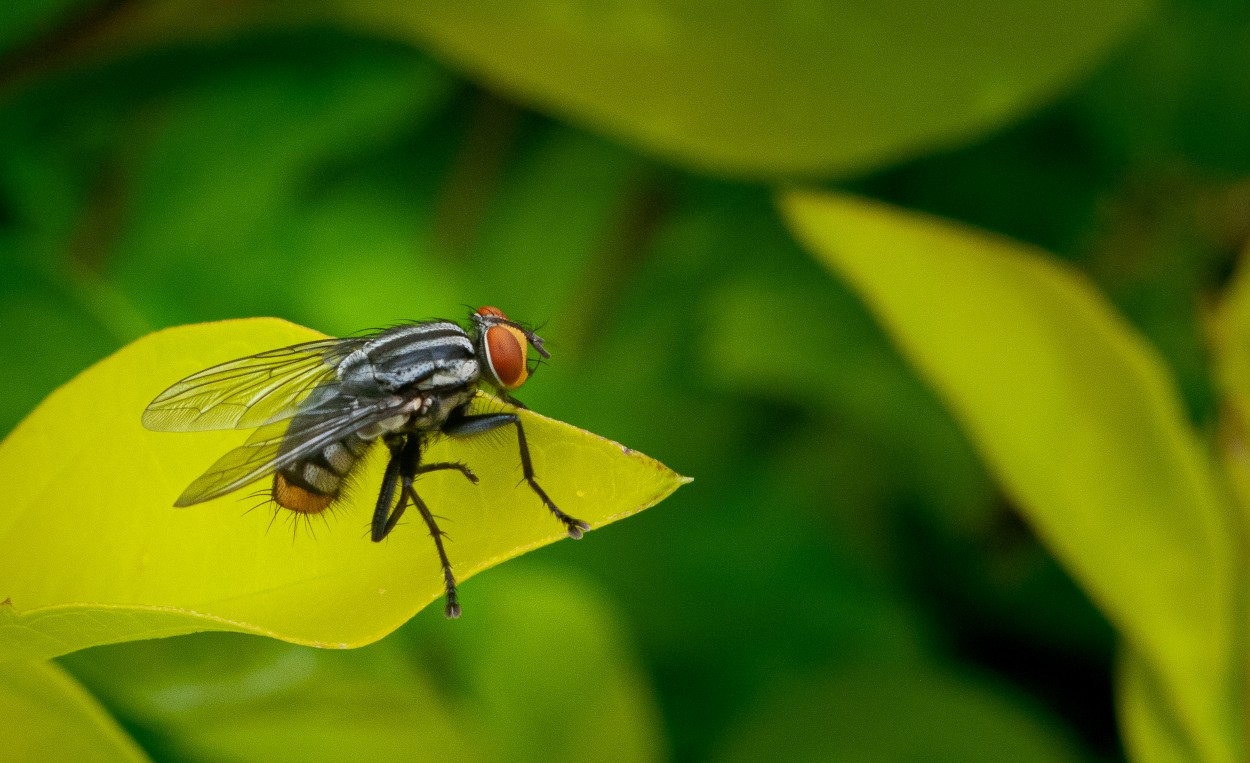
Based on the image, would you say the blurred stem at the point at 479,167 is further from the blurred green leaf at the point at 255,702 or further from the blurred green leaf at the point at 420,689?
the blurred green leaf at the point at 255,702

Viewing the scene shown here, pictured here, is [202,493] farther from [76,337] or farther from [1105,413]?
[1105,413]

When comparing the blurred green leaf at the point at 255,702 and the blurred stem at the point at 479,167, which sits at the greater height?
the blurred stem at the point at 479,167

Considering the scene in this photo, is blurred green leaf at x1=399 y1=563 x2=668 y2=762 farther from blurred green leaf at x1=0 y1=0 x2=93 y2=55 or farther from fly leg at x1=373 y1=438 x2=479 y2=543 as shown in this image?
blurred green leaf at x1=0 y1=0 x2=93 y2=55

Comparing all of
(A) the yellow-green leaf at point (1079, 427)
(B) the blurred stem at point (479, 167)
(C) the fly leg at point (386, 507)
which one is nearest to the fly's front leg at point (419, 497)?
(C) the fly leg at point (386, 507)

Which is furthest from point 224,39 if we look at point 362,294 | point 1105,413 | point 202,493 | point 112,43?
point 1105,413

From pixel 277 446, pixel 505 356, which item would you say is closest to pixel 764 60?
pixel 505 356

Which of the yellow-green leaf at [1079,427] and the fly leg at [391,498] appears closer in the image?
the fly leg at [391,498]

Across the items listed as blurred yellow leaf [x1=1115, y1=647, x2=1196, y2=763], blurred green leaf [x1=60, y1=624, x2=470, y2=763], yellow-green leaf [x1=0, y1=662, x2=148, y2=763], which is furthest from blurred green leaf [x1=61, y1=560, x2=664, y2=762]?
blurred yellow leaf [x1=1115, y1=647, x2=1196, y2=763]
